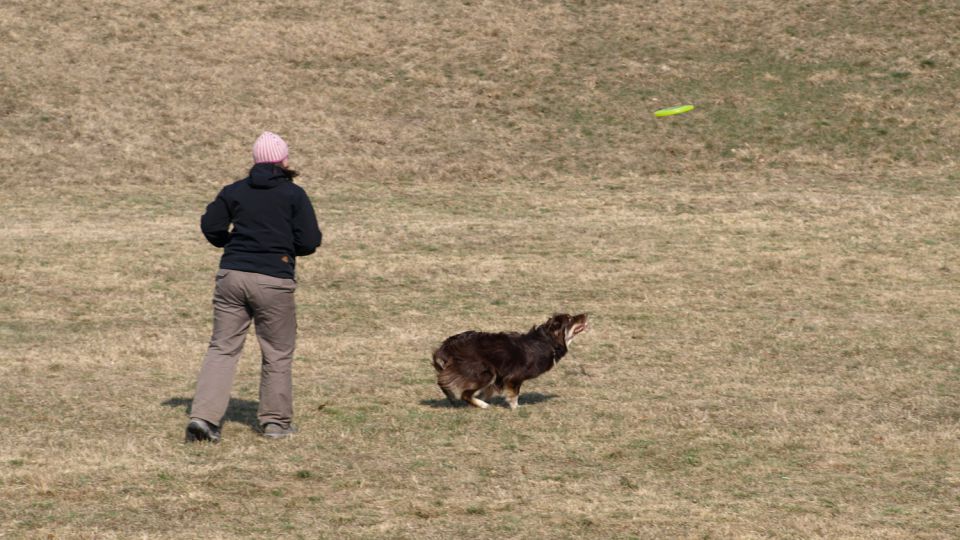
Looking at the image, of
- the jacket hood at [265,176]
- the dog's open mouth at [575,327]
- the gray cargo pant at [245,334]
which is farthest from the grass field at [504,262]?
the jacket hood at [265,176]

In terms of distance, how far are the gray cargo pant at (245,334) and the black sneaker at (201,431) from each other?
39 mm

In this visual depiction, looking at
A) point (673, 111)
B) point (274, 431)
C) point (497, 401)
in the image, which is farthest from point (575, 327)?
point (673, 111)

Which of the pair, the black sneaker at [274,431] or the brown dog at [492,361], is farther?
the brown dog at [492,361]

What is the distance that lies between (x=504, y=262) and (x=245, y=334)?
955 centimetres

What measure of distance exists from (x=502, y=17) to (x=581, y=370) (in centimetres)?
2450

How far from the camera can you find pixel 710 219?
2147 cm

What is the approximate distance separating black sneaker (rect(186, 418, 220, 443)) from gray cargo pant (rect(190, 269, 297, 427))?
1.5 inches

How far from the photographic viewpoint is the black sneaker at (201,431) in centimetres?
907

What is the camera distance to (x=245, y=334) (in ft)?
29.8

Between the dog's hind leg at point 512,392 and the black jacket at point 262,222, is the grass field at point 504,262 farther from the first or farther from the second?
the black jacket at point 262,222

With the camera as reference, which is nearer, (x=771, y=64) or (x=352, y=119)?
(x=352, y=119)

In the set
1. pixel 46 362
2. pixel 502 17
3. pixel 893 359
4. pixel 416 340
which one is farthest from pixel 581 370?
pixel 502 17

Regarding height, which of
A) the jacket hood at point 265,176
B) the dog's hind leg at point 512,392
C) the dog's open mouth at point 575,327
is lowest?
the dog's hind leg at point 512,392

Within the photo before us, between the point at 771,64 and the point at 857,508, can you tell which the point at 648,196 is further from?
the point at 857,508
